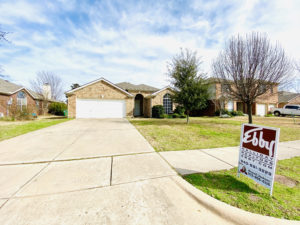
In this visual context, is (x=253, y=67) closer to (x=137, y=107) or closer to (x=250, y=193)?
(x=250, y=193)

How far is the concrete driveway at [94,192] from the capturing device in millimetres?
1730

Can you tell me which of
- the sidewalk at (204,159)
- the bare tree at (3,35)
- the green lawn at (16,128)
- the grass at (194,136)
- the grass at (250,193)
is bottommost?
the grass at (250,193)

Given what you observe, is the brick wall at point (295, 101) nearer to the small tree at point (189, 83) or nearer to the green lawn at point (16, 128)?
the small tree at point (189, 83)

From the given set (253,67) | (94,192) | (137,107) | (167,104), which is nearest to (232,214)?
(94,192)

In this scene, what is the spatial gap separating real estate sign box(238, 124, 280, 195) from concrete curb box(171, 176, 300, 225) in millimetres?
723

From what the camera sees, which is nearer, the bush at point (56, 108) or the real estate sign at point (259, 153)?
the real estate sign at point (259, 153)

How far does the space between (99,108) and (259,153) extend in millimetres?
15921

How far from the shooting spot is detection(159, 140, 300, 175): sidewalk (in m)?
3.17

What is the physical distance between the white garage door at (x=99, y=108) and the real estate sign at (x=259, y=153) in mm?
15061

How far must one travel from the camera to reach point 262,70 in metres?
8.05

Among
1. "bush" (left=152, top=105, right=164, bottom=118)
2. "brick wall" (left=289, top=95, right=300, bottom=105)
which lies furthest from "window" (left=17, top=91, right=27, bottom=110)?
"brick wall" (left=289, top=95, right=300, bottom=105)

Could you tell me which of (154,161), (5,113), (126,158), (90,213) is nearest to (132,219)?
(90,213)

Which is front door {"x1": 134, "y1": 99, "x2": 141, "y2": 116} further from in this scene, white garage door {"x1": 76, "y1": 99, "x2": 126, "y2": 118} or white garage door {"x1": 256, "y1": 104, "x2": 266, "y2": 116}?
white garage door {"x1": 256, "y1": 104, "x2": 266, "y2": 116}

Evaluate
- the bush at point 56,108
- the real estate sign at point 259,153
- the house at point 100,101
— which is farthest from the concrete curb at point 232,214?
the bush at point 56,108
